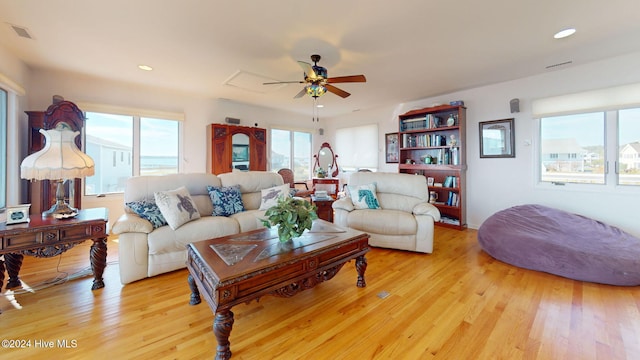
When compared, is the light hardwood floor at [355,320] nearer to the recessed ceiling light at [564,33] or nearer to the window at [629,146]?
the window at [629,146]

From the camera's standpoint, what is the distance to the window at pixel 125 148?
152 inches

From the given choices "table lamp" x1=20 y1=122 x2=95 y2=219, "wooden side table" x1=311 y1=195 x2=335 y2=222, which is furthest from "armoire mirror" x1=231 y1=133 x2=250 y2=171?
"table lamp" x1=20 y1=122 x2=95 y2=219

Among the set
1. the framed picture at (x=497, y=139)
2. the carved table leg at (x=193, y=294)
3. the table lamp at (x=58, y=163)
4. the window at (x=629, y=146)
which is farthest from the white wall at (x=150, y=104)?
the window at (x=629, y=146)

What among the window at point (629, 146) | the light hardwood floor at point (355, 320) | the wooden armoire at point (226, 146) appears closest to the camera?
the light hardwood floor at point (355, 320)

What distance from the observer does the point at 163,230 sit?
242 centimetres

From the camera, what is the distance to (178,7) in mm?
2012

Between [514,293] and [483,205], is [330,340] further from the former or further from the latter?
[483,205]

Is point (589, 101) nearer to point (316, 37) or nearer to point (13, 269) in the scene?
point (316, 37)

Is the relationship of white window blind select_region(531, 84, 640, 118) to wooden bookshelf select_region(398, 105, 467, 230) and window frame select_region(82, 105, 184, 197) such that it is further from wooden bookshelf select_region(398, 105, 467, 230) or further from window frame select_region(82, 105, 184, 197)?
window frame select_region(82, 105, 184, 197)

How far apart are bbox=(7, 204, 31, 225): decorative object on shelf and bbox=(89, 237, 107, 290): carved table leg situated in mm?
501

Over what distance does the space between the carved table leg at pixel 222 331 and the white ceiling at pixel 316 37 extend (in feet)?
7.36

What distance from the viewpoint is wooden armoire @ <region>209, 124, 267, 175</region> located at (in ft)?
15.1

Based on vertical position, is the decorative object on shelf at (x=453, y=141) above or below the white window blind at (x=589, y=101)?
below

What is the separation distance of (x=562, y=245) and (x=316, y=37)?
10.6ft
